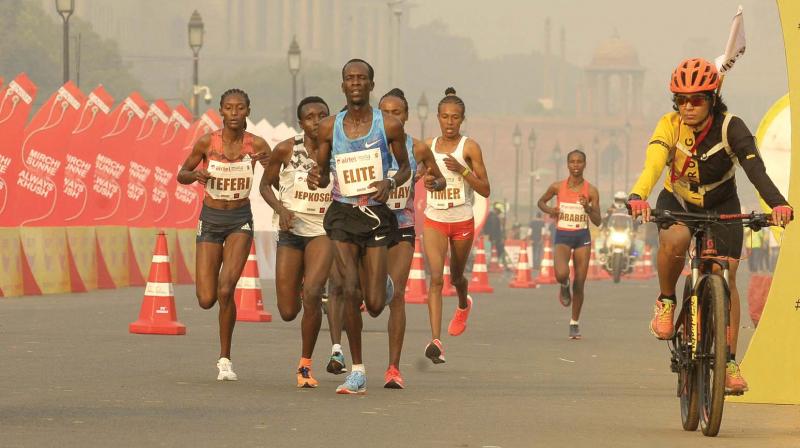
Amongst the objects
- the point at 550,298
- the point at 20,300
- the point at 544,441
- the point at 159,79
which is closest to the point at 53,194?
the point at 20,300

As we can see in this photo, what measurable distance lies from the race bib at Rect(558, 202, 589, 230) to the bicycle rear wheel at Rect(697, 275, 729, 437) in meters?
9.33

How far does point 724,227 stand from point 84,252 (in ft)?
52.5

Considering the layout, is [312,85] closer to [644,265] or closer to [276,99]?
[276,99]

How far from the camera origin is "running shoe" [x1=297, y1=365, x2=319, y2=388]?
11.9 m

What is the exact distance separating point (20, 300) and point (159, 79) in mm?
154901

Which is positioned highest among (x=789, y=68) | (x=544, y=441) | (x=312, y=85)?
(x=312, y=85)

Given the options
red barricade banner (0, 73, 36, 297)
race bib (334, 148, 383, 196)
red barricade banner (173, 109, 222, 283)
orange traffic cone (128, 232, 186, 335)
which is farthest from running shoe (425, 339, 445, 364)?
red barricade banner (173, 109, 222, 283)

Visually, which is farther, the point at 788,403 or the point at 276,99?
the point at 276,99

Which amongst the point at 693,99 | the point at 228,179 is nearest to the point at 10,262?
the point at 228,179

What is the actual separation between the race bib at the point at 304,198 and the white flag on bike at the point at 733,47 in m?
3.39

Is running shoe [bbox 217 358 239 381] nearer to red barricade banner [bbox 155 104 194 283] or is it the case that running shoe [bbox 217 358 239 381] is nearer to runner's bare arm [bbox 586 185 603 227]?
runner's bare arm [bbox 586 185 603 227]

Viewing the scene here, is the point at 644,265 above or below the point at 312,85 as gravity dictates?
below

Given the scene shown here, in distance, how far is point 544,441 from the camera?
30.5 ft

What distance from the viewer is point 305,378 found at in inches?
468
